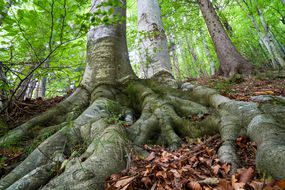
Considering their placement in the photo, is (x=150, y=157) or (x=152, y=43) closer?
(x=150, y=157)

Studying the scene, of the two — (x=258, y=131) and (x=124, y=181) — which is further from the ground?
(x=258, y=131)

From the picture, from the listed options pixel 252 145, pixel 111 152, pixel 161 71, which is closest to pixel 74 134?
pixel 111 152

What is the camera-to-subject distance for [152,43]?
183 inches

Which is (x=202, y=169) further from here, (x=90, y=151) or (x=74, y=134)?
(x=74, y=134)

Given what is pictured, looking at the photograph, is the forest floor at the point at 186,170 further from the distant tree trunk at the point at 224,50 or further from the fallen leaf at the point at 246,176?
the distant tree trunk at the point at 224,50

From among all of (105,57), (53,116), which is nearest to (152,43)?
(105,57)

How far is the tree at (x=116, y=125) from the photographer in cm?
152

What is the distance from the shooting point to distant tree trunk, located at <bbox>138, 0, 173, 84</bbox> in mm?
4531

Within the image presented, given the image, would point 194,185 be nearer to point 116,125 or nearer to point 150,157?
point 150,157

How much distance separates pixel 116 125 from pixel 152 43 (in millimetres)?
2965

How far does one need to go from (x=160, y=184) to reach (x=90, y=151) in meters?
0.74

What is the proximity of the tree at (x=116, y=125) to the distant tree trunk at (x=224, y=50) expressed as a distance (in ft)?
9.94

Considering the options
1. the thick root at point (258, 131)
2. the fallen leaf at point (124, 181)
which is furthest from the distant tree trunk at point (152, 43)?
the fallen leaf at point (124, 181)

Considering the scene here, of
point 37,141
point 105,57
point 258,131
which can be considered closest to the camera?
point 258,131
